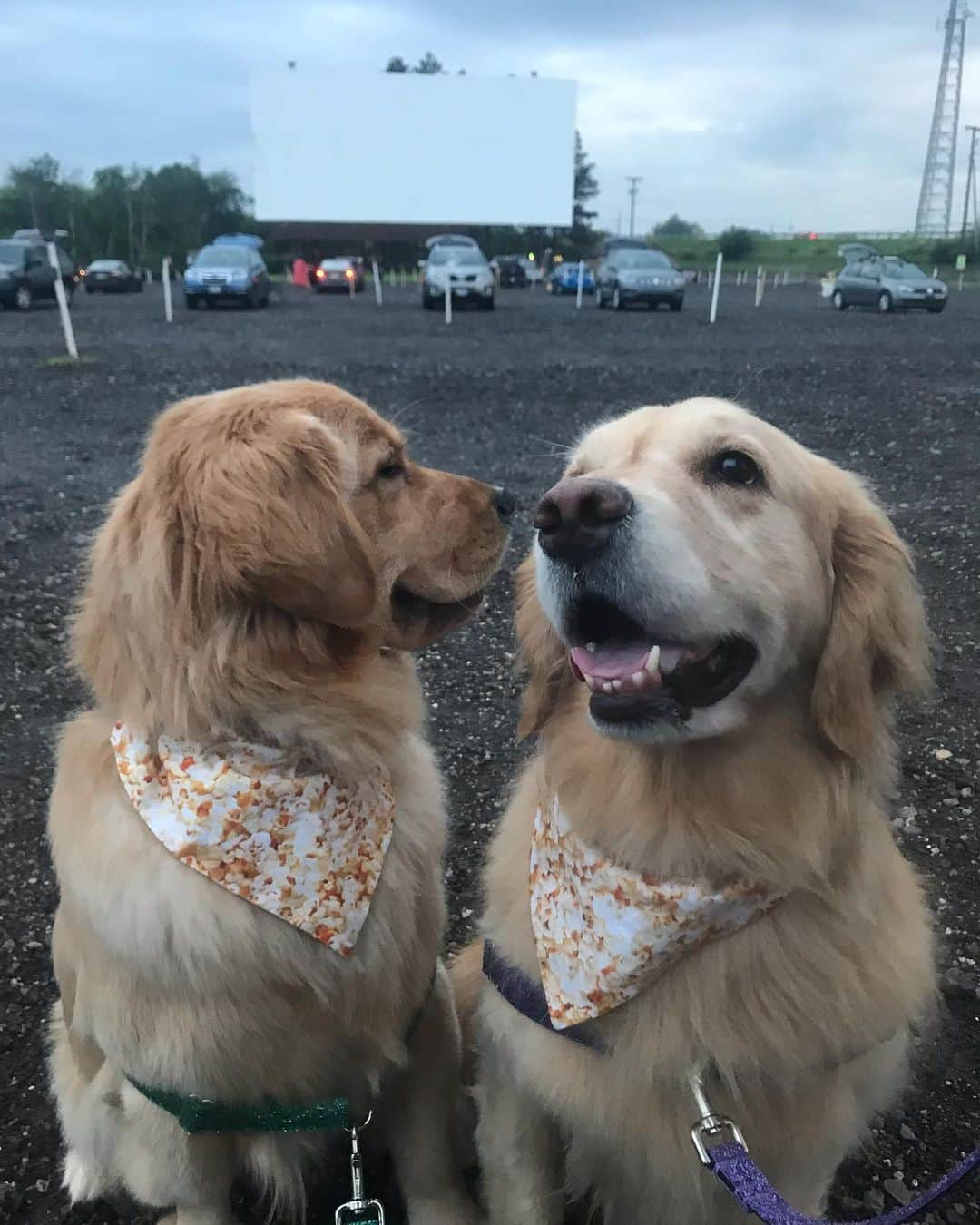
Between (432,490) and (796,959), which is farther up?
(432,490)

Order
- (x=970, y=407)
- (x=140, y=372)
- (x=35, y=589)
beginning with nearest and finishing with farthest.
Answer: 1. (x=35, y=589)
2. (x=970, y=407)
3. (x=140, y=372)

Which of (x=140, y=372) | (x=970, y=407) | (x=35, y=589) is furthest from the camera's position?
(x=140, y=372)

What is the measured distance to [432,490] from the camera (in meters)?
2.33

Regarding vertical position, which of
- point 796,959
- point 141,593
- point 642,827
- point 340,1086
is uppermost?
point 141,593

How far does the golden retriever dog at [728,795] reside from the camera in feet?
5.88

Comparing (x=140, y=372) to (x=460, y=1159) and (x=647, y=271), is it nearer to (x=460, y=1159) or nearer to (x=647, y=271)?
(x=460, y=1159)

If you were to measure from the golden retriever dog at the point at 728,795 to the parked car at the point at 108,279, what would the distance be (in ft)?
130

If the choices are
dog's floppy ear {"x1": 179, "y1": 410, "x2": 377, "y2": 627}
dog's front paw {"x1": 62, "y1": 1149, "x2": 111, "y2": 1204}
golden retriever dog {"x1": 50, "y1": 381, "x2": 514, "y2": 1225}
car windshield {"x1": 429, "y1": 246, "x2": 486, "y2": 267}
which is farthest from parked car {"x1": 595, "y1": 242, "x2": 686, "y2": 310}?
dog's front paw {"x1": 62, "y1": 1149, "x2": 111, "y2": 1204}

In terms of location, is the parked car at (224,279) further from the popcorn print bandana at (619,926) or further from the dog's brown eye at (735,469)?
the popcorn print bandana at (619,926)

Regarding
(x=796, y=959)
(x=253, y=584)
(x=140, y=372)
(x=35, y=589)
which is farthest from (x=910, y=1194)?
(x=140, y=372)

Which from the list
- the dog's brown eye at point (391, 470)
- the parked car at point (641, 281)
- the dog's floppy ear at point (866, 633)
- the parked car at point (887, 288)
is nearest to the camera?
the dog's floppy ear at point (866, 633)

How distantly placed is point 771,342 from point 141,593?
16.8 meters

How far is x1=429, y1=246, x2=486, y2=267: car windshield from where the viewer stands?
84.0 feet

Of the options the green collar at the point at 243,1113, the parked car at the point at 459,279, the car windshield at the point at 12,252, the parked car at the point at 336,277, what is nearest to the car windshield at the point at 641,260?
the parked car at the point at 459,279
